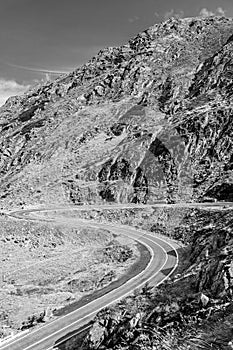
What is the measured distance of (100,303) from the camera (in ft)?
86.8

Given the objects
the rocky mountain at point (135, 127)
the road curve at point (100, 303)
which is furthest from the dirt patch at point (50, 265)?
the rocky mountain at point (135, 127)

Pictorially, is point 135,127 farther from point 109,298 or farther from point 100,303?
point 100,303

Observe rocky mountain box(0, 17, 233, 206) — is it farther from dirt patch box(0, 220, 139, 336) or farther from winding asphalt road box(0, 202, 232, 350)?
dirt patch box(0, 220, 139, 336)

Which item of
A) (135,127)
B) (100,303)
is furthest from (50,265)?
(135,127)

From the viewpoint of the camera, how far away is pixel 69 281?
115 ft

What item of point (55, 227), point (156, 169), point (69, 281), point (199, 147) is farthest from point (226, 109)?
point (69, 281)

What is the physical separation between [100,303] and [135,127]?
2495 inches

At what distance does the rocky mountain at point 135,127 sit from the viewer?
228 feet

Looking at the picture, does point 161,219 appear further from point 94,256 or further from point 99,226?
point 94,256

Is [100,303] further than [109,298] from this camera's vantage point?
No

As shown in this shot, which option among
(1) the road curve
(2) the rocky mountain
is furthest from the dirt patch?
(2) the rocky mountain

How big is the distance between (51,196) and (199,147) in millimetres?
28030

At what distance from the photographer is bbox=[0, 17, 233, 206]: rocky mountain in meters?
69.4

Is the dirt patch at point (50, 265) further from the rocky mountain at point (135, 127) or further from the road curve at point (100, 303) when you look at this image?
the rocky mountain at point (135, 127)
